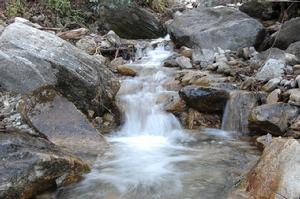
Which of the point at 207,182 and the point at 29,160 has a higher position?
the point at 29,160

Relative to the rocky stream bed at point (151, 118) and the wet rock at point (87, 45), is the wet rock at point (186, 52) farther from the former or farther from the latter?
the wet rock at point (87, 45)

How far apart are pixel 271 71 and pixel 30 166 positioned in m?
4.11

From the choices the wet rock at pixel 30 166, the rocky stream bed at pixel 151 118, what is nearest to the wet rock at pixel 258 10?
the rocky stream bed at pixel 151 118

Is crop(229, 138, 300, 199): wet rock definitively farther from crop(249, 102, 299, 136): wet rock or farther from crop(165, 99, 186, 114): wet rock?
crop(165, 99, 186, 114): wet rock

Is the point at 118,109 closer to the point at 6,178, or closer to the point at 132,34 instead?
the point at 6,178

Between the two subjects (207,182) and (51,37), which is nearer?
(207,182)

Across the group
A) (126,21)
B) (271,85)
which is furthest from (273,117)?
(126,21)

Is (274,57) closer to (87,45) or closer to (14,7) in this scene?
(87,45)

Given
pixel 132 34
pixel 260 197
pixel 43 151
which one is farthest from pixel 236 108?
pixel 132 34

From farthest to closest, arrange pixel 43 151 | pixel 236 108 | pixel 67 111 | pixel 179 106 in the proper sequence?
pixel 179 106, pixel 236 108, pixel 67 111, pixel 43 151

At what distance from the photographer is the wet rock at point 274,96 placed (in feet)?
18.7

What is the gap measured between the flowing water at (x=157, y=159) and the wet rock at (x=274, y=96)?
0.70 metres

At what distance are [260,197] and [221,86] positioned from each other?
10.3 ft

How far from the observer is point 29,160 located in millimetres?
3576
